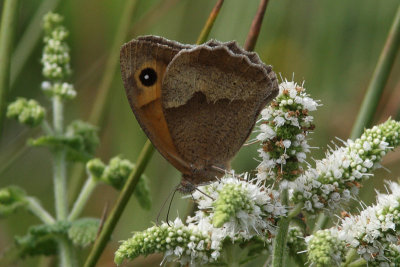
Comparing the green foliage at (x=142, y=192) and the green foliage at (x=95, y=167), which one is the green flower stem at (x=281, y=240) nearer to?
the green foliage at (x=142, y=192)

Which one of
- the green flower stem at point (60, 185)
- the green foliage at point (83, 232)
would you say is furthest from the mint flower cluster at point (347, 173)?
the green flower stem at point (60, 185)

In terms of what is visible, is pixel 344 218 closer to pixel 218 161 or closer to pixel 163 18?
pixel 218 161

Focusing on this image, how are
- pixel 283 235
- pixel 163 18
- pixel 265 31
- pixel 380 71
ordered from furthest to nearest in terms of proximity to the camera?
1. pixel 163 18
2. pixel 265 31
3. pixel 380 71
4. pixel 283 235

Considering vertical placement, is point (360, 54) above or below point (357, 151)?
above

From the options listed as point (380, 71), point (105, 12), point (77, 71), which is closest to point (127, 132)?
point (77, 71)

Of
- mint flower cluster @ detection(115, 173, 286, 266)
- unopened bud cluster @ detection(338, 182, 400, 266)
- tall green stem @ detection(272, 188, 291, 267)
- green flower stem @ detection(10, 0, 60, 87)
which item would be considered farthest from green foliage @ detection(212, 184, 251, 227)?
green flower stem @ detection(10, 0, 60, 87)

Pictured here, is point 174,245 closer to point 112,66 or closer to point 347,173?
point 347,173

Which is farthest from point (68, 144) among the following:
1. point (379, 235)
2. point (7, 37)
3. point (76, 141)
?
point (379, 235)
